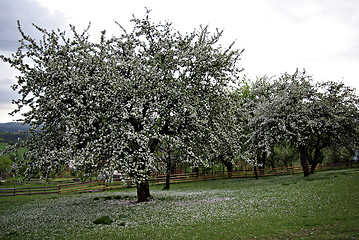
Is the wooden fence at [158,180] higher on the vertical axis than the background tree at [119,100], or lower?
lower

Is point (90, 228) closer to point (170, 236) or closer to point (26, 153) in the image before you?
point (170, 236)

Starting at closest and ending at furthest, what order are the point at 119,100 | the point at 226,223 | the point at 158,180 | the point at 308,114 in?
the point at 226,223 < the point at 119,100 < the point at 308,114 < the point at 158,180

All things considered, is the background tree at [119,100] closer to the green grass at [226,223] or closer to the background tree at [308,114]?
the green grass at [226,223]

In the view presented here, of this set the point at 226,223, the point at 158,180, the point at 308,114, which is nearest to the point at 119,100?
the point at 226,223

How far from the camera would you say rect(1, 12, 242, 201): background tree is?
15102 mm

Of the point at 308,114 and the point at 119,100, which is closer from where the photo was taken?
the point at 119,100

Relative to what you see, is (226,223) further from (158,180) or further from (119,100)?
(158,180)

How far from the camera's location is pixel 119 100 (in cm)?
1599

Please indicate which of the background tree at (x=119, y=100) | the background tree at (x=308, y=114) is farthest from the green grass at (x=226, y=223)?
the background tree at (x=308, y=114)

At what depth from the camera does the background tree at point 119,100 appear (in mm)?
15102

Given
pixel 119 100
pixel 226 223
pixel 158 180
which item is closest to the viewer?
pixel 226 223

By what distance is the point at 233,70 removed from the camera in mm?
20922

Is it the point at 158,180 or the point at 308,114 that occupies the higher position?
the point at 308,114

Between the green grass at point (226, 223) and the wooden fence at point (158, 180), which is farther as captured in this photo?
the wooden fence at point (158, 180)
